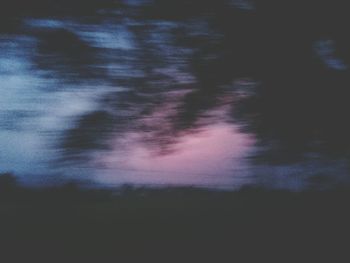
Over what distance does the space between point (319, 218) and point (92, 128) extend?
3.47 metres

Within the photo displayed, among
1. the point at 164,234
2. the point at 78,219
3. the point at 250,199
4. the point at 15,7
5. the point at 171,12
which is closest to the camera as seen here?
the point at 15,7

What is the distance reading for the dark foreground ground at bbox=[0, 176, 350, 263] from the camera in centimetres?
445

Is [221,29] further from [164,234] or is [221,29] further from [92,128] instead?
[164,234]

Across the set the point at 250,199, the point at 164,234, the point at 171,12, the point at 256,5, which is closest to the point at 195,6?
the point at 171,12

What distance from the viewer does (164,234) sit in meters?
5.46

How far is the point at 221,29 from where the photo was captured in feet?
10.4

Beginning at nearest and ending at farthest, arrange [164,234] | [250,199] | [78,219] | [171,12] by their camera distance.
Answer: [171,12] → [250,199] → [164,234] → [78,219]

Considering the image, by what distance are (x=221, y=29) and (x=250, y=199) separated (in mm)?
2391

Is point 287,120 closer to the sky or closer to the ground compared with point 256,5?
closer to the ground

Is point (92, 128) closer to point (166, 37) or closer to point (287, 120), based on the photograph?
point (166, 37)

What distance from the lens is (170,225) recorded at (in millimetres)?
5770

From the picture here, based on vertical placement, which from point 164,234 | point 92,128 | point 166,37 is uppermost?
point 166,37

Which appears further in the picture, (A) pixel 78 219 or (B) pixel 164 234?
(A) pixel 78 219

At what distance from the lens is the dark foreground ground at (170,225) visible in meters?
4.45
